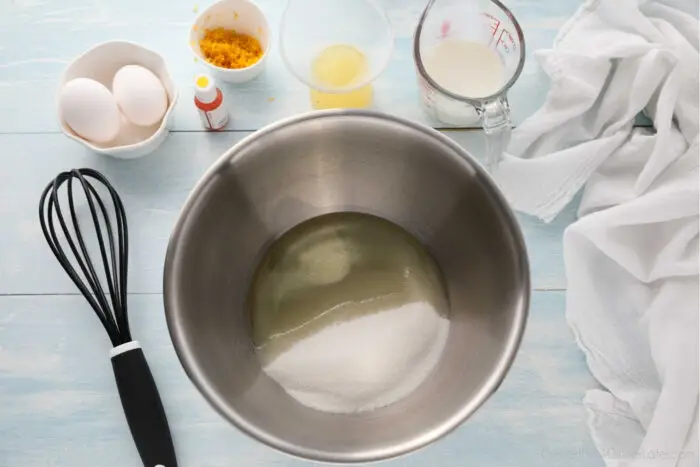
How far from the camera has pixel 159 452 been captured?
745 millimetres

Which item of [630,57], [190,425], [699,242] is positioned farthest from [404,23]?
[190,425]

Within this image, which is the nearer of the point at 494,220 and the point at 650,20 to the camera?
the point at 494,220

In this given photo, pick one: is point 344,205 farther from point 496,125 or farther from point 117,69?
point 117,69

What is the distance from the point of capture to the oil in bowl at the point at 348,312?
74 cm

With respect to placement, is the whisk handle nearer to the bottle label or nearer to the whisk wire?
the whisk wire

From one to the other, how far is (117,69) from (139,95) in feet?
0.26

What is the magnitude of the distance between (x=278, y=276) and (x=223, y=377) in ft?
0.51

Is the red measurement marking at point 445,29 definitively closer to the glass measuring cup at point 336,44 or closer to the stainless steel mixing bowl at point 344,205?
the glass measuring cup at point 336,44

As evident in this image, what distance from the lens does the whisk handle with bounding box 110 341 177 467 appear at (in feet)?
2.45

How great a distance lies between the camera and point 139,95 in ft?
2.57

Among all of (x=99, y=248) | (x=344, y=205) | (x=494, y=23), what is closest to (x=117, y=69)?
(x=99, y=248)

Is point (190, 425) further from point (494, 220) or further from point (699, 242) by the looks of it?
point (699, 242)

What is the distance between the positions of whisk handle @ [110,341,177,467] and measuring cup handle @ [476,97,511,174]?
460mm

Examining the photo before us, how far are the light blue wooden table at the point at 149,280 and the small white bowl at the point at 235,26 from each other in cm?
4
